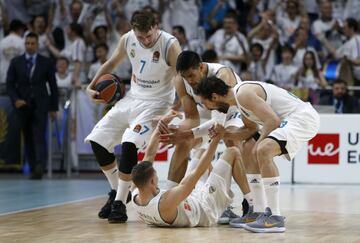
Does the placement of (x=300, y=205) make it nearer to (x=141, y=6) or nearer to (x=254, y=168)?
(x=254, y=168)

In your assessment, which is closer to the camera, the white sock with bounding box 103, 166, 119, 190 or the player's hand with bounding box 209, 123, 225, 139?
the player's hand with bounding box 209, 123, 225, 139

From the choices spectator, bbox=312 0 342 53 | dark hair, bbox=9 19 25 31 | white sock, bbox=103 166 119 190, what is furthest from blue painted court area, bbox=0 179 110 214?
spectator, bbox=312 0 342 53

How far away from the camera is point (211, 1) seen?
57.1 feet

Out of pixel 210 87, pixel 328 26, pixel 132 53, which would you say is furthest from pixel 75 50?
pixel 210 87

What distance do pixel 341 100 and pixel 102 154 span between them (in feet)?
20.3

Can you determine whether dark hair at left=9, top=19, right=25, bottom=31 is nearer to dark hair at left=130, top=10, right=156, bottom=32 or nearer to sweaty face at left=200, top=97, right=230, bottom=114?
dark hair at left=130, top=10, right=156, bottom=32

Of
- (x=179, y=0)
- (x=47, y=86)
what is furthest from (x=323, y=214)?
(x=179, y=0)

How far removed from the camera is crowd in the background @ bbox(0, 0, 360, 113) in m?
15.5

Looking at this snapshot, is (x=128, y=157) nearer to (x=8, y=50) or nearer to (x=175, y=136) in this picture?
(x=175, y=136)

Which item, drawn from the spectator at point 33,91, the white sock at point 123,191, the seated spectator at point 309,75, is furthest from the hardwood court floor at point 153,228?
the seated spectator at point 309,75

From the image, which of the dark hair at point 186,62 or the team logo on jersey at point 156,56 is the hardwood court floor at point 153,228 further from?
the team logo on jersey at point 156,56

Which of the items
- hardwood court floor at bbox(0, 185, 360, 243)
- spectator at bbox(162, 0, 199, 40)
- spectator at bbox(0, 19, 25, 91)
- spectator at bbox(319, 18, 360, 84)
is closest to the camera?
hardwood court floor at bbox(0, 185, 360, 243)

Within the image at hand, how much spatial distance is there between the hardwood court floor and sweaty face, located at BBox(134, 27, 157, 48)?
6.08 feet

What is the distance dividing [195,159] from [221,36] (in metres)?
6.97
